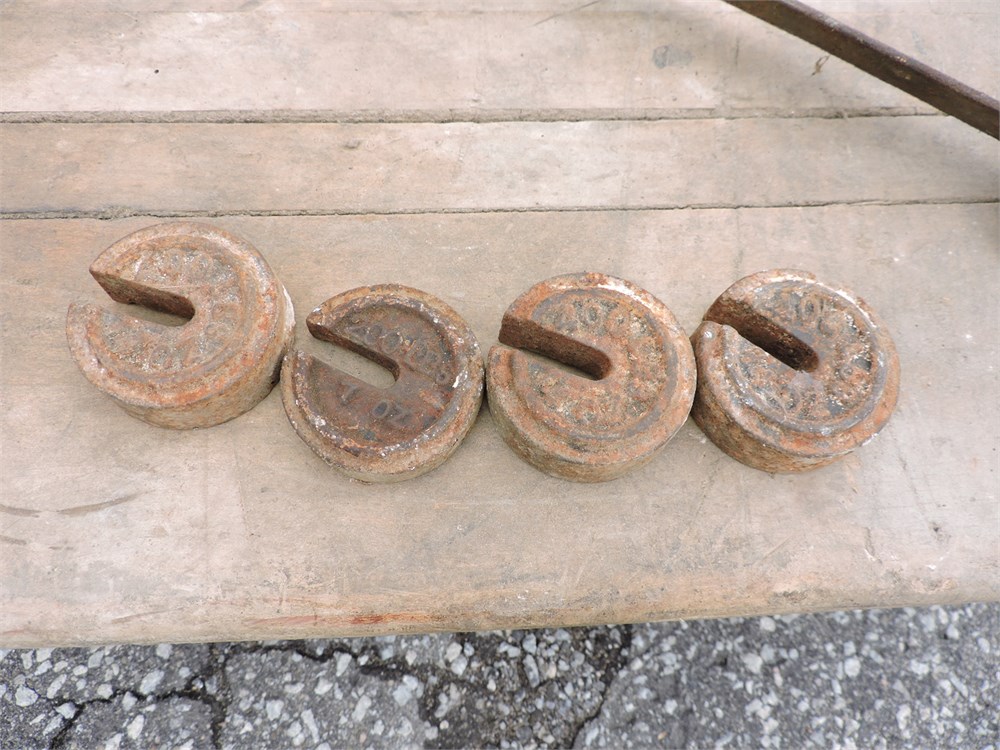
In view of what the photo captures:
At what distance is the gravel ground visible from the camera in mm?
2172

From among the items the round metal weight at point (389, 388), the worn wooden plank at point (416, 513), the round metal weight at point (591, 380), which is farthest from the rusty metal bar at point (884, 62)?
the round metal weight at point (389, 388)

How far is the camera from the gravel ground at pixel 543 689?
7.13 feet

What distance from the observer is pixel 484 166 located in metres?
2.04

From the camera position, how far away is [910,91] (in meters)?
2.06

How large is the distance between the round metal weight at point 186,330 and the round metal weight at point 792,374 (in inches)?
43.1

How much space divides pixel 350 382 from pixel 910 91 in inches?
75.4

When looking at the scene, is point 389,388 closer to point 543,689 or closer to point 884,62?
point 543,689

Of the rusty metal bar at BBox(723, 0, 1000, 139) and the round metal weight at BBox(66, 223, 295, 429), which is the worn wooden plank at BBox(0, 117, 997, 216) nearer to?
the rusty metal bar at BBox(723, 0, 1000, 139)

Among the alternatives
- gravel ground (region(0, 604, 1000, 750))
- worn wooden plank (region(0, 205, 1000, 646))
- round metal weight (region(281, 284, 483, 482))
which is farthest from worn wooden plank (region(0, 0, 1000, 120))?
gravel ground (region(0, 604, 1000, 750))

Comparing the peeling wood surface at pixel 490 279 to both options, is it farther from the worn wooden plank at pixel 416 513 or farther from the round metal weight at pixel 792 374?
the round metal weight at pixel 792 374

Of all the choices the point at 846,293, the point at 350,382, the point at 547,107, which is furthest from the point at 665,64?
the point at 350,382

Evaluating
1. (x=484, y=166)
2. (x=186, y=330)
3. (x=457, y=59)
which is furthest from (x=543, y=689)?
(x=457, y=59)

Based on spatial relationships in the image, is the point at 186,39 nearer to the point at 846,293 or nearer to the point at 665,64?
the point at 665,64

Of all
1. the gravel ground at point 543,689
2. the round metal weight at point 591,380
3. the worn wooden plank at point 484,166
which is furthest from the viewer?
the gravel ground at point 543,689
